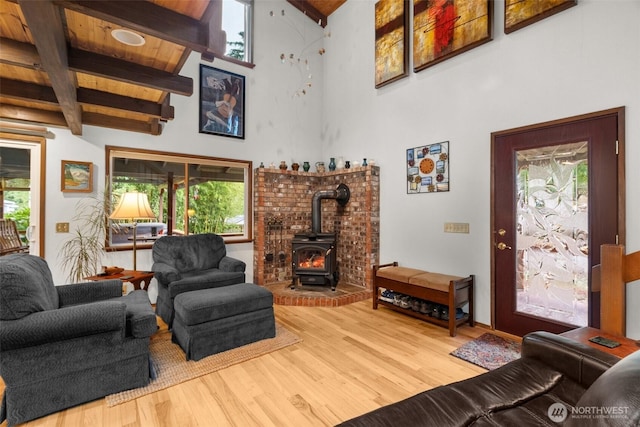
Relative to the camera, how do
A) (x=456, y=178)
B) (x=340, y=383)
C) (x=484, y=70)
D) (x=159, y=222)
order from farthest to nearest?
(x=159, y=222) → (x=456, y=178) → (x=484, y=70) → (x=340, y=383)

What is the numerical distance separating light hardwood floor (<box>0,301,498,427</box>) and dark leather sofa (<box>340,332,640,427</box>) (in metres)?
0.85

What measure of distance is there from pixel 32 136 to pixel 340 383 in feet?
13.9

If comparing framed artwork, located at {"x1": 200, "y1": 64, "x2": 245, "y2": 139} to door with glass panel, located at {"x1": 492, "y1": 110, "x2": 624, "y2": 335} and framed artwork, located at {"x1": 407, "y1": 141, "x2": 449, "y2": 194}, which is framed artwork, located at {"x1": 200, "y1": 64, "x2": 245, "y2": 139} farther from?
door with glass panel, located at {"x1": 492, "y1": 110, "x2": 624, "y2": 335}

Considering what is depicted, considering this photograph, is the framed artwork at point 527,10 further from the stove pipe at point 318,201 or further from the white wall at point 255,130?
the white wall at point 255,130

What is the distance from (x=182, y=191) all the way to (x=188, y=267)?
1.29 metres

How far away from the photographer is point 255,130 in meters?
5.15

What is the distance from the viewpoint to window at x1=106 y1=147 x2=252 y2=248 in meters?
4.11

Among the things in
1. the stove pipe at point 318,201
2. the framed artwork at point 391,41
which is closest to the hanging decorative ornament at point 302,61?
the framed artwork at point 391,41

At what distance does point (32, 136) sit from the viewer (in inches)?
136

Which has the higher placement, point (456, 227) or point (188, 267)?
point (456, 227)

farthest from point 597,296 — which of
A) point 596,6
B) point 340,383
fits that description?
point 596,6

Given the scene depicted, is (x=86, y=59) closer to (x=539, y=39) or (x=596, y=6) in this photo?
(x=539, y=39)

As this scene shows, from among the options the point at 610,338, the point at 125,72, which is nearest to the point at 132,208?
the point at 125,72

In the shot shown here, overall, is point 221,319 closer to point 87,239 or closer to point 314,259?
point 314,259
